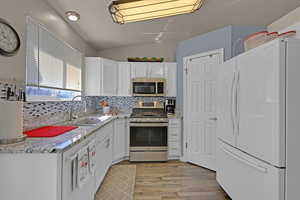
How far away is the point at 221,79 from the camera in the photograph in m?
2.58

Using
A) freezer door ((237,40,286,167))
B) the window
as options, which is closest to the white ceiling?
the window

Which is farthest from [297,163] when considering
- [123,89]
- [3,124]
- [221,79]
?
[123,89]

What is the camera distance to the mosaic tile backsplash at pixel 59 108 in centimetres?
206

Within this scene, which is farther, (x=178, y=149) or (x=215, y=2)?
(x=178, y=149)

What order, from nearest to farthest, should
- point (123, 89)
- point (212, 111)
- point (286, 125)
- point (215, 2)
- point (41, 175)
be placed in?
point (41, 175) < point (286, 125) < point (215, 2) < point (212, 111) < point (123, 89)

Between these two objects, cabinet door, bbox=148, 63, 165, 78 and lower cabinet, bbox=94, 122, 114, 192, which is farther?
cabinet door, bbox=148, 63, 165, 78

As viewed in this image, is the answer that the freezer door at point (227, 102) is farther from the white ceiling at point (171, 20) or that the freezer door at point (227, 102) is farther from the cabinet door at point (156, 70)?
the cabinet door at point (156, 70)

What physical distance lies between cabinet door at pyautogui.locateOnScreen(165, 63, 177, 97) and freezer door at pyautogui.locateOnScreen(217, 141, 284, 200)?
1880 millimetres

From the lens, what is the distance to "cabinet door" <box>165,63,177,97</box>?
4312mm

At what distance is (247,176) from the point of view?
1910 mm

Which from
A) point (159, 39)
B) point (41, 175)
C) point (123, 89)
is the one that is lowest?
point (41, 175)

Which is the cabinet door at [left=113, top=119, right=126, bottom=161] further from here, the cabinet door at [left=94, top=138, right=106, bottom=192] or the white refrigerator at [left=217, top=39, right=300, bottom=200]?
the white refrigerator at [left=217, top=39, right=300, bottom=200]

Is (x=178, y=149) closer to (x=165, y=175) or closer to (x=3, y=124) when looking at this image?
(x=165, y=175)

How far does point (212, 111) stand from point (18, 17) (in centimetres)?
303
